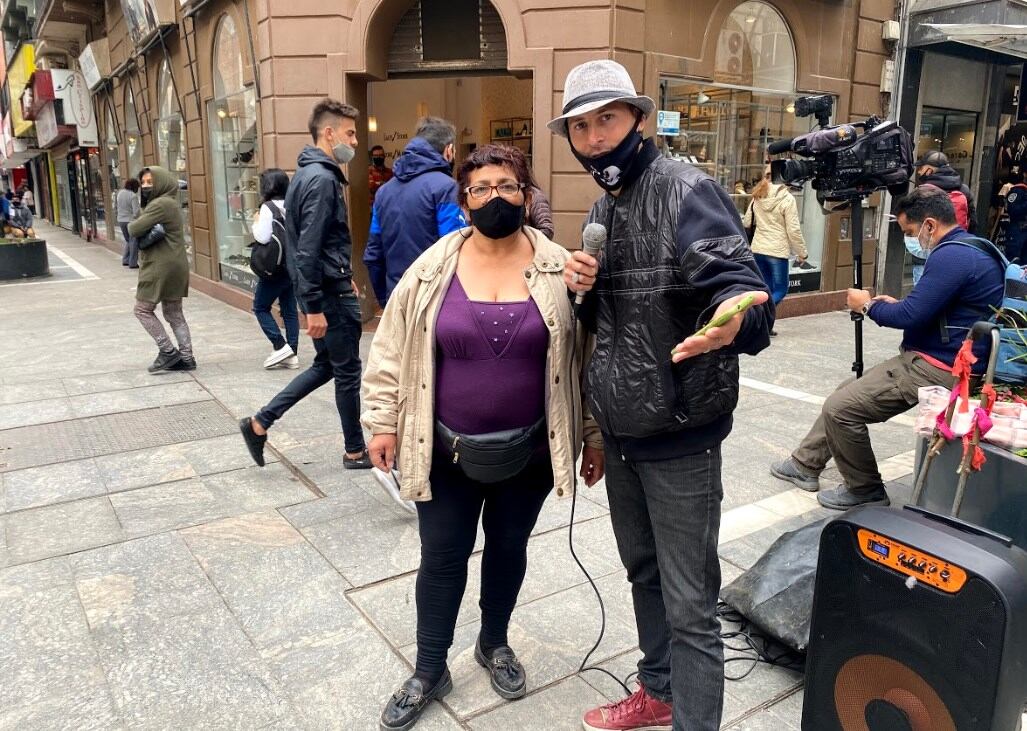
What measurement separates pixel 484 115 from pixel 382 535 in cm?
838

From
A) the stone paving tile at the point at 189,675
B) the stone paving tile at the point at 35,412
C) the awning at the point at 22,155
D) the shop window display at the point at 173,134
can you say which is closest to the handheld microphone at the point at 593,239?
the stone paving tile at the point at 189,675

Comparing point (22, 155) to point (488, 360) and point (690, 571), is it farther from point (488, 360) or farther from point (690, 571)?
point (690, 571)

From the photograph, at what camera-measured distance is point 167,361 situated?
24.8ft

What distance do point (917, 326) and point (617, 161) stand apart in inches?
99.7

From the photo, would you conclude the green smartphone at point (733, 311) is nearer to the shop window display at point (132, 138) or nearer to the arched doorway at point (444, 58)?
the arched doorway at point (444, 58)

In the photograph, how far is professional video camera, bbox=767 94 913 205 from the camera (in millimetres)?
4352

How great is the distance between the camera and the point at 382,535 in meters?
4.08

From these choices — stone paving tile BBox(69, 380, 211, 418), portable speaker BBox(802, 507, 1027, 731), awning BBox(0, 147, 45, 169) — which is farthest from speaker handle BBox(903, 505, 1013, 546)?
awning BBox(0, 147, 45, 169)

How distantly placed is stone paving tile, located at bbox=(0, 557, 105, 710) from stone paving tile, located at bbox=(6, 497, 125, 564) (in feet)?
0.58

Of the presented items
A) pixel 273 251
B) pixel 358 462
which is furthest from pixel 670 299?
pixel 273 251

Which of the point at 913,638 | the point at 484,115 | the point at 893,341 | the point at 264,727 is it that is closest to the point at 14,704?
the point at 264,727

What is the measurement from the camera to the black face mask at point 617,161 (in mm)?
2166

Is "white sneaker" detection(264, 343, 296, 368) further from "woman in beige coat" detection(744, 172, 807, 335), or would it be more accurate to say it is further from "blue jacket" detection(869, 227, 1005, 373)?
"blue jacket" detection(869, 227, 1005, 373)

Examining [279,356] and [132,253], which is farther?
[132,253]
